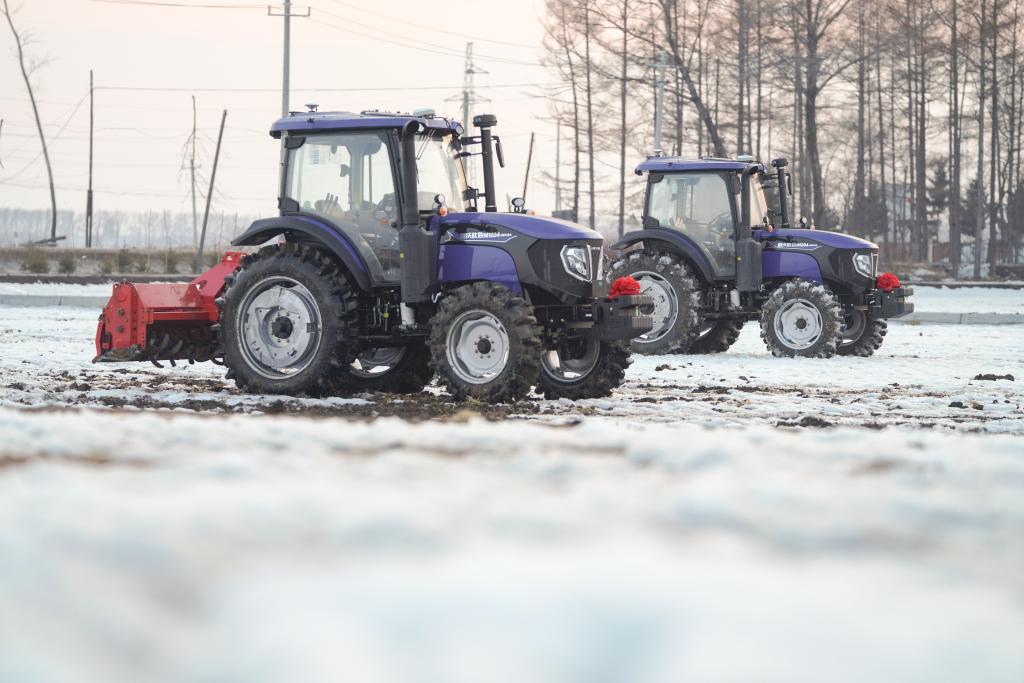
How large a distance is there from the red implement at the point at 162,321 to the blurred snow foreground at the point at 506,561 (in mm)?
7966

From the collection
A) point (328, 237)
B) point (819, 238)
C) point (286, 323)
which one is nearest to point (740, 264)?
point (819, 238)

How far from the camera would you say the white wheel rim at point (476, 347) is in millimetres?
9469

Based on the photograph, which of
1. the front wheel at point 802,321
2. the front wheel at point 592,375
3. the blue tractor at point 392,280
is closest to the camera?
the blue tractor at point 392,280

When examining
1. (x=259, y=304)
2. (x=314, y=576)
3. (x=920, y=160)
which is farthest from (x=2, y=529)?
(x=920, y=160)

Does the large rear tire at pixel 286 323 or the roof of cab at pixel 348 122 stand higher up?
the roof of cab at pixel 348 122

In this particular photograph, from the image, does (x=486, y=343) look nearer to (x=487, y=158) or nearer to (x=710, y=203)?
(x=487, y=158)

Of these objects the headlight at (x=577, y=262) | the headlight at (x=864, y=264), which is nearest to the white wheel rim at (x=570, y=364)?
the headlight at (x=577, y=262)

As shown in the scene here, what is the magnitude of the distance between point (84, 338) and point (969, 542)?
15756mm

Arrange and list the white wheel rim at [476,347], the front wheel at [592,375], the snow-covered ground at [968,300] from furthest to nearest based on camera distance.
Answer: the snow-covered ground at [968,300] → the front wheel at [592,375] → the white wheel rim at [476,347]

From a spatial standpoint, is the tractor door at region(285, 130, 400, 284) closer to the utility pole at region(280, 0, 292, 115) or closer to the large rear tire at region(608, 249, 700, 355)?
the large rear tire at region(608, 249, 700, 355)

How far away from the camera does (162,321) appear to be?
35.1 ft

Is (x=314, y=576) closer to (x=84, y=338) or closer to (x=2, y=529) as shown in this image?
(x=2, y=529)

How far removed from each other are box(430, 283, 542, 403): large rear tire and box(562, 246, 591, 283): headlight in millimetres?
642

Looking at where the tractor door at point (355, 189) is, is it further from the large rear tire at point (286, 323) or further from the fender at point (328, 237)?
the large rear tire at point (286, 323)
